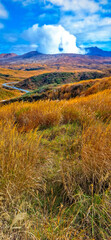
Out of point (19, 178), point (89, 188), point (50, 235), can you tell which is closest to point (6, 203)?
point (19, 178)

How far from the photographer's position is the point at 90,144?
180 cm

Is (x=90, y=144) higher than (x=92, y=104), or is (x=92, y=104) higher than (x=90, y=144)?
(x=92, y=104)

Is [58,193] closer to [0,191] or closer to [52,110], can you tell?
[0,191]

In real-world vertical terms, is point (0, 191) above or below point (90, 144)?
below

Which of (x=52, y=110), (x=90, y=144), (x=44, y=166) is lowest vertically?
(x=44, y=166)

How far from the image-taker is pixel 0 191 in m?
1.37

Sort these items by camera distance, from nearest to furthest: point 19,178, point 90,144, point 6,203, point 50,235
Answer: point 50,235, point 6,203, point 19,178, point 90,144

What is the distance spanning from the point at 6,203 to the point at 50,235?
0.52 metres

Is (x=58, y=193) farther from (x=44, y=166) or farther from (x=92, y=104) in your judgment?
(x=92, y=104)

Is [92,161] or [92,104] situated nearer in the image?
[92,161]

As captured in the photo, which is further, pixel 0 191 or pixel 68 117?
pixel 68 117

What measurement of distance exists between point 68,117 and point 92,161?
6.94 ft

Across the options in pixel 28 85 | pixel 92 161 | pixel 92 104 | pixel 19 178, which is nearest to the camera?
pixel 19 178

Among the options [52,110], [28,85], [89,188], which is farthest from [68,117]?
[28,85]
